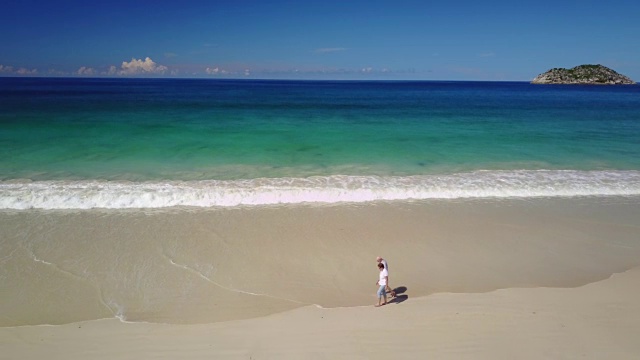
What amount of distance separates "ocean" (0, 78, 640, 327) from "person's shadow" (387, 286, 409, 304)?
0.15 meters

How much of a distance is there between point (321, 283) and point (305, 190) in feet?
20.4

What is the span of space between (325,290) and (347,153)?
1333 cm

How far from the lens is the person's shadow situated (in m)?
7.83

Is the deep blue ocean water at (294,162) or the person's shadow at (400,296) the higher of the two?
the deep blue ocean water at (294,162)

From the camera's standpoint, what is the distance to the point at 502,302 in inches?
305

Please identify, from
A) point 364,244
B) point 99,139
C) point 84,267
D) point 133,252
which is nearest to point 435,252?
point 364,244

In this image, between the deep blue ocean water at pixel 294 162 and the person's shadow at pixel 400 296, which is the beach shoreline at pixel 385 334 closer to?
the person's shadow at pixel 400 296

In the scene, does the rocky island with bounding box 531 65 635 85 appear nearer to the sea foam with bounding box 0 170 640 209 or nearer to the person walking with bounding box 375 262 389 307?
the sea foam with bounding box 0 170 640 209

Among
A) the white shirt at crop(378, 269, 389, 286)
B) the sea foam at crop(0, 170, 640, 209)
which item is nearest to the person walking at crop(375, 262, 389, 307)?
the white shirt at crop(378, 269, 389, 286)

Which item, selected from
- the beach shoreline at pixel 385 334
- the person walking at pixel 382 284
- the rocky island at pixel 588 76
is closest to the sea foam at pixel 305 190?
the person walking at pixel 382 284

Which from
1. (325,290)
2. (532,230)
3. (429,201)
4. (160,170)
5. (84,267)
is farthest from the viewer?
(160,170)

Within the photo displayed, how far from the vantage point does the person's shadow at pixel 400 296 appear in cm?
783

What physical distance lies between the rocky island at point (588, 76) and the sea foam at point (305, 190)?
7391 inches

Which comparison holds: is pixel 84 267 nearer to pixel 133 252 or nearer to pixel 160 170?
pixel 133 252
